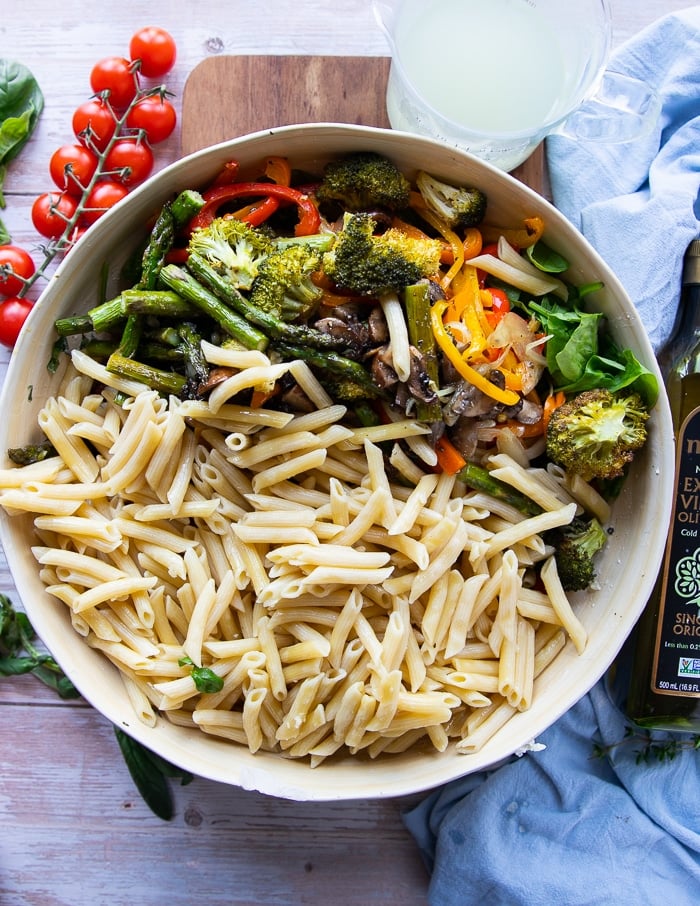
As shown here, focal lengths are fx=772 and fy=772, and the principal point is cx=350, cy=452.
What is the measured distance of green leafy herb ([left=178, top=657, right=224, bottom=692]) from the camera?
1977 mm

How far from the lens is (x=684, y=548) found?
2.16m

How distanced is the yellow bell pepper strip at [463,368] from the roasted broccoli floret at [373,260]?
0.40ft

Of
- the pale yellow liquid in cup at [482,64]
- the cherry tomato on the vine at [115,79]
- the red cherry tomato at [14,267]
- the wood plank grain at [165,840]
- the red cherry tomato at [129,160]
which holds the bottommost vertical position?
the wood plank grain at [165,840]

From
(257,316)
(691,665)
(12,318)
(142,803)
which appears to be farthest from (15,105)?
(691,665)

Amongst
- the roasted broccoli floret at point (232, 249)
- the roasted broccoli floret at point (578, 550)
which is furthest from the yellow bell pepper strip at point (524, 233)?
the roasted broccoli floret at point (578, 550)

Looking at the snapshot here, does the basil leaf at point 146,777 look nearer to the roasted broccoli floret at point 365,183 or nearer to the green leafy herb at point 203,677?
the green leafy herb at point 203,677

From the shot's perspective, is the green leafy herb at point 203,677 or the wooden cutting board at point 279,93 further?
the wooden cutting board at point 279,93

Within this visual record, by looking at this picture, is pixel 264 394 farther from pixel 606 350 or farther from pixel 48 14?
pixel 48 14

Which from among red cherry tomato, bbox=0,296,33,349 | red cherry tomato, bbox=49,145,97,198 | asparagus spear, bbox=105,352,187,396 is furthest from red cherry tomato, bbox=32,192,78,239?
asparagus spear, bbox=105,352,187,396

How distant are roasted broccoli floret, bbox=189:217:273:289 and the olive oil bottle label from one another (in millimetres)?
1256

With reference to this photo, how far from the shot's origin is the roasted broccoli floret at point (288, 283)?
1.93 m

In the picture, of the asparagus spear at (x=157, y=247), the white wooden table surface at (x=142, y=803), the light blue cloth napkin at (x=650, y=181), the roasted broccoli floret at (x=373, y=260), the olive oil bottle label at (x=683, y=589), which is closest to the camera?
the roasted broccoli floret at (x=373, y=260)

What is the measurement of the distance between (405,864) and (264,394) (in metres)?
1.67

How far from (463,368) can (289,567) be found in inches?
26.4
